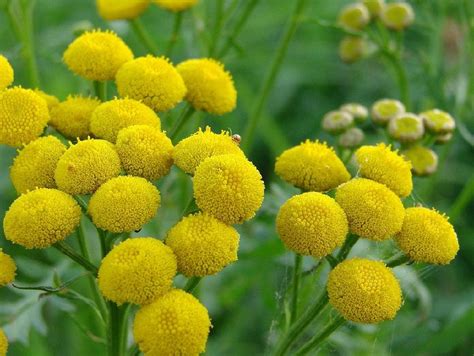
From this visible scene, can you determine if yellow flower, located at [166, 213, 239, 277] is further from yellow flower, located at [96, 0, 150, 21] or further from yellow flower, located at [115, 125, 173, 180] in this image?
yellow flower, located at [96, 0, 150, 21]

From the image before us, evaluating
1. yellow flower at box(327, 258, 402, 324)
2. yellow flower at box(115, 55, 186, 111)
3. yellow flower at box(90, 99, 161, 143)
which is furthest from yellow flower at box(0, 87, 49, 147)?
yellow flower at box(327, 258, 402, 324)

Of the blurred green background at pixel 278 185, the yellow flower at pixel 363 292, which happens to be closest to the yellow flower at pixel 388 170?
the blurred green background at pixel 278 185

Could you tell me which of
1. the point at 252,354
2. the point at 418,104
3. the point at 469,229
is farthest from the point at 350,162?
the point at 418,104

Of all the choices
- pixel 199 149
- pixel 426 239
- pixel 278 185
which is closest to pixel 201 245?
pixel 199 149

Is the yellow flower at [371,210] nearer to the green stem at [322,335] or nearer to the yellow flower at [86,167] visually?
the green stem at [322,335]

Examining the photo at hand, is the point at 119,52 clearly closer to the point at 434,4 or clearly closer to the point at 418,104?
the point at 434,4

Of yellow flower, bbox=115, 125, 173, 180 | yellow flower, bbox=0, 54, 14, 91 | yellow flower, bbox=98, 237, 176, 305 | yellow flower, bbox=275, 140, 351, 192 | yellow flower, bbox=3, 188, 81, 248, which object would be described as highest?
yellow flower, bbox=0, 54, 14, 91
